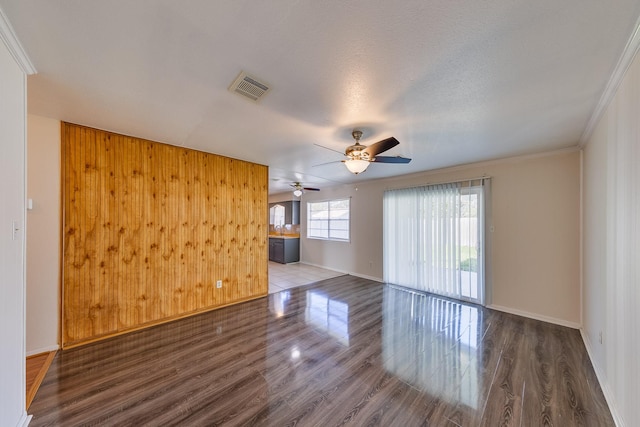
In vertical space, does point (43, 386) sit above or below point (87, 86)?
below

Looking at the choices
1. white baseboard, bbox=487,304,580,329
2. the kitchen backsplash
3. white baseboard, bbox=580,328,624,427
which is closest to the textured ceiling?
white baseboard, bbox=580,328,624,427

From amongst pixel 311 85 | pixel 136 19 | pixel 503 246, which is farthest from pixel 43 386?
pixel 503 246

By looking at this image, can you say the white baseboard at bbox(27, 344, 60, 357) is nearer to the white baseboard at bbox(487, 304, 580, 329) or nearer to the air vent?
the air vent

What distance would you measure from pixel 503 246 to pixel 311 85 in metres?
3.86

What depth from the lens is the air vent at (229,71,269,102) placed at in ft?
5.64

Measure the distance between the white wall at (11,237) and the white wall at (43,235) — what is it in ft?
4.07

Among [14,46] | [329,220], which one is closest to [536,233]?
[329,220]

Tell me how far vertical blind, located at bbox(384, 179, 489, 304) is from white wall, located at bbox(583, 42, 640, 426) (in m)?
1.50

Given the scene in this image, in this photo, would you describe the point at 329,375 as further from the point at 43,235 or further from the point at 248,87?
the point at 43,235

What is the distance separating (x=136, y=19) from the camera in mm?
1239

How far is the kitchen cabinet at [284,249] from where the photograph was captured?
746 cm

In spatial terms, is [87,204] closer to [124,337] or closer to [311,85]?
[124,337]

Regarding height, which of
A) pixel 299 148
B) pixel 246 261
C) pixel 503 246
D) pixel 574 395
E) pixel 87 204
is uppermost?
pixel 299 148

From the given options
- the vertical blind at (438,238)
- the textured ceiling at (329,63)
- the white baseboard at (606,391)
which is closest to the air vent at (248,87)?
the textured ceiling at (329,63)
